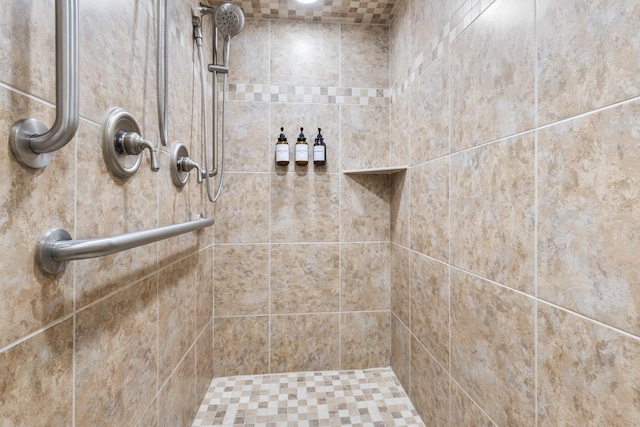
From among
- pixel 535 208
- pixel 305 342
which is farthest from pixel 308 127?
pixel 535 208

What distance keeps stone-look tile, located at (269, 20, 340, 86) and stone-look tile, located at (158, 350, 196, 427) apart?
144 cm

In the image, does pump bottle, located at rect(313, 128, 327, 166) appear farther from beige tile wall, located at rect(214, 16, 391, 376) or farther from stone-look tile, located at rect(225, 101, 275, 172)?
stone-look tile, located at rect(225, 101, 275, 172)

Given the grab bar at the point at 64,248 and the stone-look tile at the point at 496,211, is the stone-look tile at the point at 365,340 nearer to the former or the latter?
the stone-look tile at the point at 496,211

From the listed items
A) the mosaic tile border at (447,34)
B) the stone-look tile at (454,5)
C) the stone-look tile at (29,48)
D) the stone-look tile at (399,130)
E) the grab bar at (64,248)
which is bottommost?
the grab bar at (64,248)

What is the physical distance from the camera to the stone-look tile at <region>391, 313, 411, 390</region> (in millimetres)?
1616

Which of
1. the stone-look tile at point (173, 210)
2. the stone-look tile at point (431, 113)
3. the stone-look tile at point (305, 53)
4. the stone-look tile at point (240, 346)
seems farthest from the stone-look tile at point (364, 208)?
the stone-look tile at point (173, 210)

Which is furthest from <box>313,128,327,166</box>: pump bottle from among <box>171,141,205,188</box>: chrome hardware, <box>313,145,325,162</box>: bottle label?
<box>171,141,205,188</box>: chrome hardware

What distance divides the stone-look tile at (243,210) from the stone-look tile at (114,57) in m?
0.81

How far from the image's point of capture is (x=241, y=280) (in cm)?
181

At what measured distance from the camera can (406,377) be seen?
5.34 ft

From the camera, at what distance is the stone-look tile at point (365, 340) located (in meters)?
1.87

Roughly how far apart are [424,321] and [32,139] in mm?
1384

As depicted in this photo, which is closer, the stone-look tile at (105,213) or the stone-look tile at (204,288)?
the stone-look tile at (105,213)

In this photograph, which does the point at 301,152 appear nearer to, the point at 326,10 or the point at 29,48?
the point at 326,10
